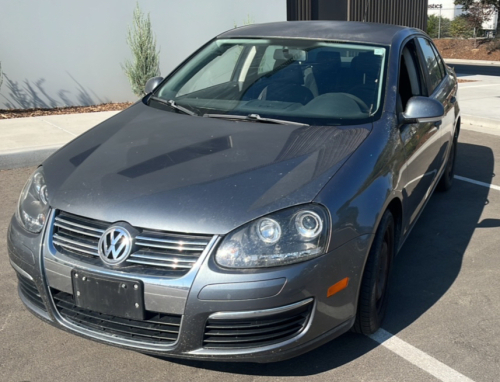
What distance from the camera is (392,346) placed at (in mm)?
3262

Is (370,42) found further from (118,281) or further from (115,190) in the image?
(118,281)

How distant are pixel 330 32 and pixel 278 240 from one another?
2.29 metres

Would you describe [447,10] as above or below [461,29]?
above

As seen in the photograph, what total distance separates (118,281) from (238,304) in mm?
528

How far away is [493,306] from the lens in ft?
12.3

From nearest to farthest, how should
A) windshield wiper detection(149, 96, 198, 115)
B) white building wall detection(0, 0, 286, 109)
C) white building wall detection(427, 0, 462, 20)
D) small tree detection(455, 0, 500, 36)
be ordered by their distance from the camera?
windshield wiper detection(149, 96, 198, 115) < white building wall detection(0, 0, 286, 109) < small tree detection(455, 0, 500, 36) < white building wall detection(427, 0, 462, 20)

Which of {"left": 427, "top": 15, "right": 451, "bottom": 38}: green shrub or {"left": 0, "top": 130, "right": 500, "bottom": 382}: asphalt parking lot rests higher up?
{"left": 0, "top": 130, "right": 500, "bottom": 382}: asphalt parking lot

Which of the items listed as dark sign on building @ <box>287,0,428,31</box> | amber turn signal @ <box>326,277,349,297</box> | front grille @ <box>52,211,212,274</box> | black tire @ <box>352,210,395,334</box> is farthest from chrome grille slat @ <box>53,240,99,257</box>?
dark sign on building @ <box>287,0,428,31</box>

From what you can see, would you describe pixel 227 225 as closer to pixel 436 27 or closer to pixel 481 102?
pixel 481 102

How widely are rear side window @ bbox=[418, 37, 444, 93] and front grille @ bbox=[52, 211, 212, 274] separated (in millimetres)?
2998

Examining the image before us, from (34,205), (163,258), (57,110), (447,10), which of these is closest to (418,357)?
(163,258)

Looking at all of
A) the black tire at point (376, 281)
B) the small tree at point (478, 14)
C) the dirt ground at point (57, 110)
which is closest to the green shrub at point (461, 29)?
the small tree at point (478, 14)

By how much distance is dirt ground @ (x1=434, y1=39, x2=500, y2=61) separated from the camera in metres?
31.2

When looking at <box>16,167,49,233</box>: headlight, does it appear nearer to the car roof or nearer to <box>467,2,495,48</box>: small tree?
the car roof
